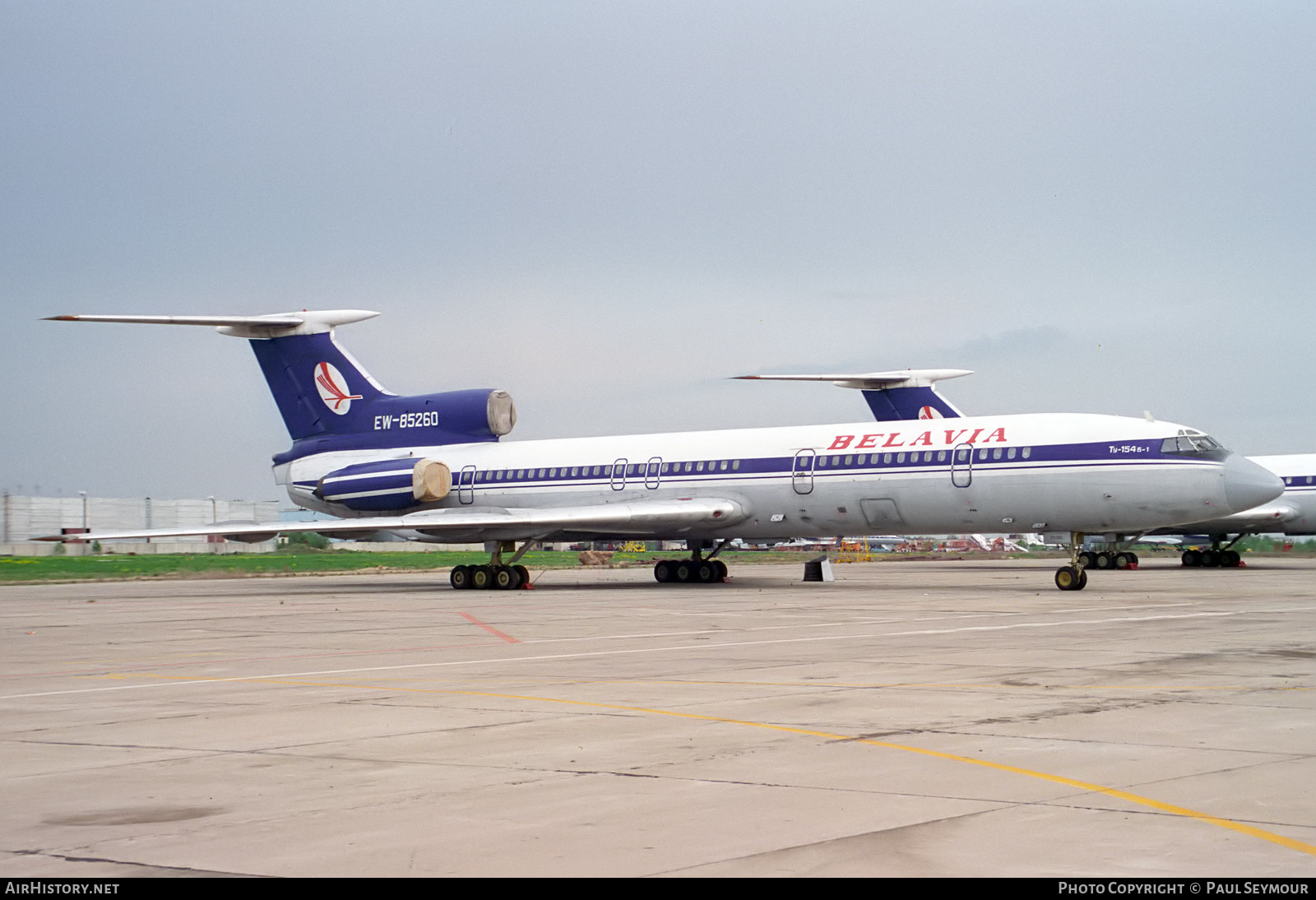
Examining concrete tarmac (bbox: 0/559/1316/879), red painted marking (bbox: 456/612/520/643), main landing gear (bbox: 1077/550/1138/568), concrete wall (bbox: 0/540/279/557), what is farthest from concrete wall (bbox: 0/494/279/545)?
concrete tarmac (bbox: 0/559/1316/879)

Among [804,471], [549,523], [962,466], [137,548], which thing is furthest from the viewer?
[137,548]

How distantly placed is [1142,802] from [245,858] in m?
4.19

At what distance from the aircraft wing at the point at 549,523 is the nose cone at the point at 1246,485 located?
433 inches

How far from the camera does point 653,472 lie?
34.6 m

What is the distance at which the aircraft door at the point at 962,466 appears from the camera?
29.0 metres

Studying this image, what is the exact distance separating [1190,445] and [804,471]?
853cm

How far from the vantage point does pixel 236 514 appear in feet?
363

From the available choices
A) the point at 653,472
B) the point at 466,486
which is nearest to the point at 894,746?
the point at 653,472

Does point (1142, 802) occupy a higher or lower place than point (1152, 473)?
lower

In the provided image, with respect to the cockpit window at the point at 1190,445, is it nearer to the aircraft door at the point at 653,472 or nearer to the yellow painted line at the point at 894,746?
the aircraft door at the point at 653,472

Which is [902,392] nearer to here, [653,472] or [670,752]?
[653,472]

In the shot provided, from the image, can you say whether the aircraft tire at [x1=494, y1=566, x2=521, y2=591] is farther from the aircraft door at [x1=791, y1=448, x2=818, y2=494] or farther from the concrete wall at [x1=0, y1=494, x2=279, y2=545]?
the concrete wall at [x1=0, y1=494, x2=279, y2=545]
